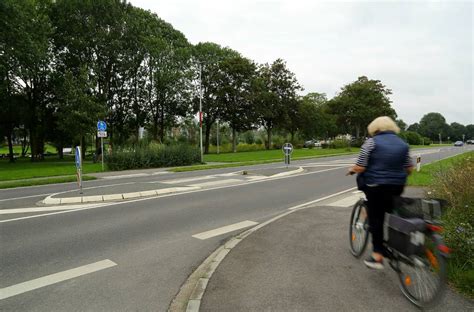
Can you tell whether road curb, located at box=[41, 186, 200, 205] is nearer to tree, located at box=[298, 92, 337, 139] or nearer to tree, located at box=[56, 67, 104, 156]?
tree, located at box=[56, 67, 104, 156]

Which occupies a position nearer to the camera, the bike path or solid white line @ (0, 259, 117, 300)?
the bike path

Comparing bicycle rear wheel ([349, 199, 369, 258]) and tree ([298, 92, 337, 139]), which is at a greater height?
tree ([298, 92, 337, 139])

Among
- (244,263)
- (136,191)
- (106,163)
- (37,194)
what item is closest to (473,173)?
(244,263)

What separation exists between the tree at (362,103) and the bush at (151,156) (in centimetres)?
3933

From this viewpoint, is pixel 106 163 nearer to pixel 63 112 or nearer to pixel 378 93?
pixel 63 112

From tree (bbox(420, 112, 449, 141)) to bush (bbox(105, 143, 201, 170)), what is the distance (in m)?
117

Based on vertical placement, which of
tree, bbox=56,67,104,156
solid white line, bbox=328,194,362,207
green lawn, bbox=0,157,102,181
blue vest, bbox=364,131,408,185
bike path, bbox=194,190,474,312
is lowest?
green lawn, bbox=0,157,102,181

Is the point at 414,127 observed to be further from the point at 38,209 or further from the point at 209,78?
the point at 38,209

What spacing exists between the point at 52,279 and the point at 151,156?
67.0 ft

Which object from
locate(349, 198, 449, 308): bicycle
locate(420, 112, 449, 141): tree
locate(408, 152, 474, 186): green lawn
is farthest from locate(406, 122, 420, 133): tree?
locate(349, 198, 449, 308): bicycle

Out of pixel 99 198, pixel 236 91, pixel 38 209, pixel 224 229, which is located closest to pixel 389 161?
pixel 224 229

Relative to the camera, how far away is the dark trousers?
12.0 feet

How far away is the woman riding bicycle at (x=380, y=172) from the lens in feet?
11.8

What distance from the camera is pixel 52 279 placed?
4055mm
